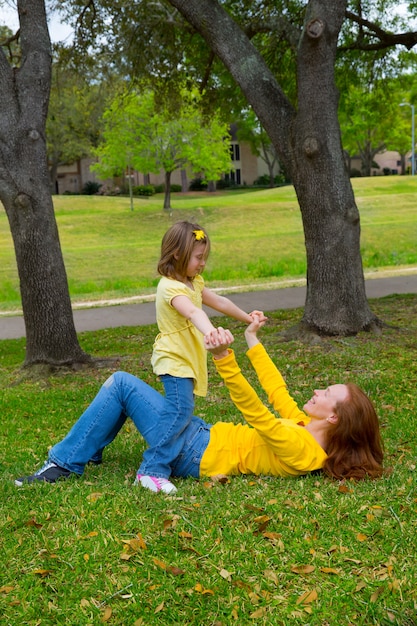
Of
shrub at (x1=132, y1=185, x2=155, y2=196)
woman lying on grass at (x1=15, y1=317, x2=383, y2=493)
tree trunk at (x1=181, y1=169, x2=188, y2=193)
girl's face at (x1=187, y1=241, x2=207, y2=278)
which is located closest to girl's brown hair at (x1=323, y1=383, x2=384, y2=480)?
woman lying on grass at (x1=15, y1=317, x2=383, y2=493)

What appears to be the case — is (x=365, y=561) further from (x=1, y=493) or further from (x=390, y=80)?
(x=390, y=80)

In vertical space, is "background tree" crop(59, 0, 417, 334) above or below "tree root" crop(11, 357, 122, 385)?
above

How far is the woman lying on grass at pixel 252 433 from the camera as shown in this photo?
4.18 metres

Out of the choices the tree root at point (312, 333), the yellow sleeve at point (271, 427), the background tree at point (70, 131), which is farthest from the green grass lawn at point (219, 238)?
the yellow sleeve at point (271, 427)

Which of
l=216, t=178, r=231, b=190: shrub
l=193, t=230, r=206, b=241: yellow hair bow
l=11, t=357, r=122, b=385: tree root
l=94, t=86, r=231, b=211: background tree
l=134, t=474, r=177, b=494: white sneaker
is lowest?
l=11, t=357, r=122, b=385: tree root

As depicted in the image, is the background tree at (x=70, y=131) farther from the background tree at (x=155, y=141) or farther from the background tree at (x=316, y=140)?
the background tree at (x=316, y=140)

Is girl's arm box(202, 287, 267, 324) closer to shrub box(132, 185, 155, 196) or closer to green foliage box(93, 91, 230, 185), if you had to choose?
green foliage box(93, 91, 230, 185)

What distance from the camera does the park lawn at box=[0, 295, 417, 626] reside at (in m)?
3.18

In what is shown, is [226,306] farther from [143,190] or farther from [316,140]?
[143,190]

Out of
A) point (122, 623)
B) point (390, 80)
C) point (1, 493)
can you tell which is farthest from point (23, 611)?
point (390, 80)

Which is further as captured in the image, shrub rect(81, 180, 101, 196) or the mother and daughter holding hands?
shrub rect(81, 180, 101, 196)

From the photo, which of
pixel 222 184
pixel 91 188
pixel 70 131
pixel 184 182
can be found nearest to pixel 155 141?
pixel 70 131

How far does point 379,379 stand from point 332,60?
14.4ft

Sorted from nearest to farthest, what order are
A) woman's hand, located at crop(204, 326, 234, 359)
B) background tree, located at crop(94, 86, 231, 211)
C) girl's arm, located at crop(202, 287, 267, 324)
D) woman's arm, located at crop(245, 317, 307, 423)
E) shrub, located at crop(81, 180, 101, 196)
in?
woman's hand, located at crop(204, 326, 234, 359) < girl's arm, located at crop(202, 287, 267, 324) < woman's arm, located at crop(245, 317, 307, 423) < background tree, located at crop(94, 86, 231, 211) < shrub, located at crop(81, 180, 101, 196)
